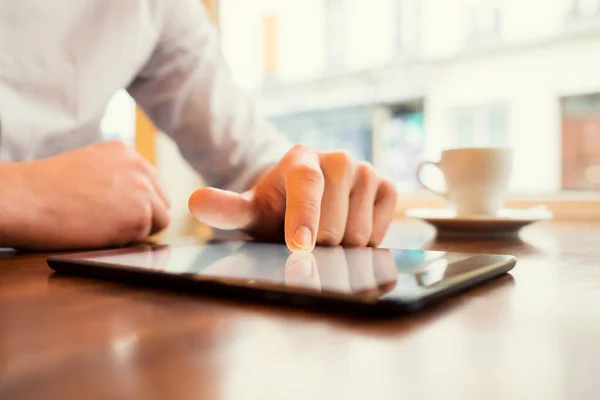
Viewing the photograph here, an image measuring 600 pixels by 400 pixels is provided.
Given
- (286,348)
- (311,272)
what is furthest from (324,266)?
(286,348)

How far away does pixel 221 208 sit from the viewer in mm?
506

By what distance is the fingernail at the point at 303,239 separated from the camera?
0.40m

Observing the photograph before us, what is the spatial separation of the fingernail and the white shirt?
457mm

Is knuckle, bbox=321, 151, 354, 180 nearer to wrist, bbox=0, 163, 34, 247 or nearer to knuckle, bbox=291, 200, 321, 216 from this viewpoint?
knuckle, bbox=291, 200, 321, 216

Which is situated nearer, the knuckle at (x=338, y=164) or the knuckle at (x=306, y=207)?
the knuckle at (x=306, y=207)

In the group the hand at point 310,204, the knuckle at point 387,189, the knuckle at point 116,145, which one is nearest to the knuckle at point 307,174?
the hand at point 310,204

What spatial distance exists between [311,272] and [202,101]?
28.9 inches

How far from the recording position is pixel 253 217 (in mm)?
578

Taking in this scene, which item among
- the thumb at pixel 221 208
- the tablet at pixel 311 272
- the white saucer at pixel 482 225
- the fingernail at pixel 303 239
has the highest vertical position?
the thumb at pixel 221 208

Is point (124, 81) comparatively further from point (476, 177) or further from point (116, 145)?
point (476, 177)

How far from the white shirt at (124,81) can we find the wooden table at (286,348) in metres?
0.52

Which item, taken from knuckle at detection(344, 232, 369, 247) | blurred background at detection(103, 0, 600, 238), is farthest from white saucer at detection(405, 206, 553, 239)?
blurred background at detection(103, 0, 600, 238)

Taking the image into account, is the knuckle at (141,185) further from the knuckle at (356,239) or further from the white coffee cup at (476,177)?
the white coffee cup at (476,177)

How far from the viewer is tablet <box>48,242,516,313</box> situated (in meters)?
0.25
